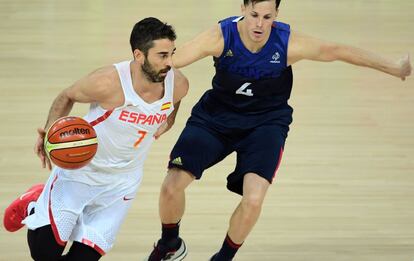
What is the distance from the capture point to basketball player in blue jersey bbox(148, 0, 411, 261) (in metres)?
5.08

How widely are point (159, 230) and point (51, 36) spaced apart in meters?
4.10

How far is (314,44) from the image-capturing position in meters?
5.18

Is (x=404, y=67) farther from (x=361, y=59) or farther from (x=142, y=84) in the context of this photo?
(x=142, y=84)

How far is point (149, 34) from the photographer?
183 inches

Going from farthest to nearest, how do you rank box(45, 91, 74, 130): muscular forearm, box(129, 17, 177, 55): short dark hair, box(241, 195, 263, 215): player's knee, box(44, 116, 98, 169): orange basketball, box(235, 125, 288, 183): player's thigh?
box(235, 125, 288, 183): player's thigh < box(241, 195, 263, 215): player's knee < box(45, 91, 74, 130): muscular forearm < box(129, 17, 177, 55): short dark hair < box(44, 116, 98, 169): orange basketball

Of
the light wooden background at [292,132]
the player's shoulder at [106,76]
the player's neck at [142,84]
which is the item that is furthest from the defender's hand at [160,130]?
the light wooden background at [292,132]

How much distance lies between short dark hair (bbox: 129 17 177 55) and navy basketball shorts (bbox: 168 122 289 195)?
767 mm

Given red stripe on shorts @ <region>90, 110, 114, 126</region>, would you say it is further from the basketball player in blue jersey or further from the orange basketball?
the basketball player in blue jersey

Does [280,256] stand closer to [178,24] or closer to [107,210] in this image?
[107,210]

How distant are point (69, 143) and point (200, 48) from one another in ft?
3.38

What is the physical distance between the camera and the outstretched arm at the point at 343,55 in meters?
5.17

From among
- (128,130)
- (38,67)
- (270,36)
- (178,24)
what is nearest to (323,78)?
(178,24)

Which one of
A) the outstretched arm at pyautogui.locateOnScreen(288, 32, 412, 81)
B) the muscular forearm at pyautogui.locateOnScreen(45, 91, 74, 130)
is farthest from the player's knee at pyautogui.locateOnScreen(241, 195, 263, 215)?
the muscular forearm at pyautogui.locateOnScreen(45, 91, 74, 130)

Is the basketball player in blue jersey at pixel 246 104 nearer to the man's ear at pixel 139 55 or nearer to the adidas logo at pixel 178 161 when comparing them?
the adidas logo at pixel 178 161
